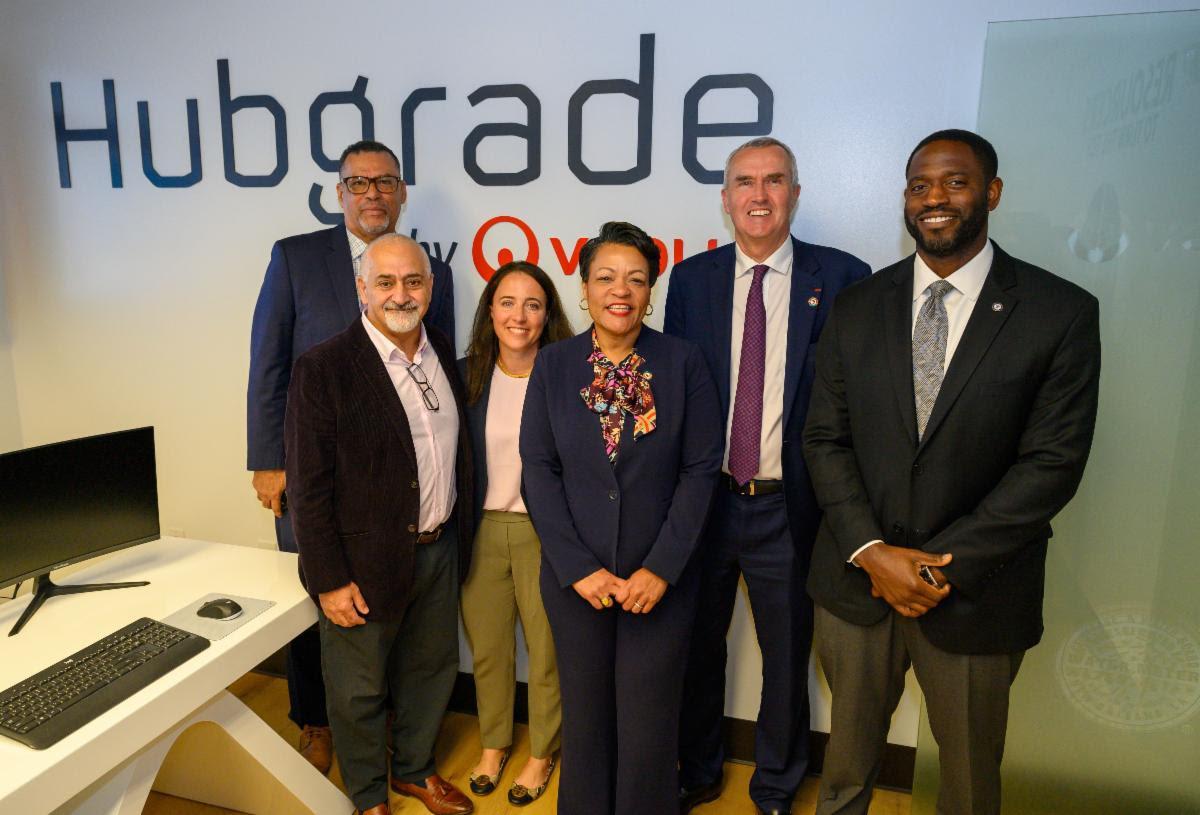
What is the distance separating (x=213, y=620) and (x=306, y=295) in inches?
39.6

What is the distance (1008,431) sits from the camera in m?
1.61

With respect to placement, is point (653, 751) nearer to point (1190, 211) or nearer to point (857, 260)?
point (857, 260)

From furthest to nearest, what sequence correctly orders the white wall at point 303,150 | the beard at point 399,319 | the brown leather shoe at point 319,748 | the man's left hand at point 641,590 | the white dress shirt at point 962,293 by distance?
1. the brown leather shoe at point 319,748
2. the white wall at point 303,150
3. the beard at point 399,319
4. the man's left hand at point 641,590
5. the white dress shirt at point 962,293

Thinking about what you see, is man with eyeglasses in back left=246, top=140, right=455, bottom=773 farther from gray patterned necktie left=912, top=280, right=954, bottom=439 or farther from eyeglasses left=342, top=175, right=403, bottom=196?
gray patterned necktie left=912, top=280, right=954, bottom=439

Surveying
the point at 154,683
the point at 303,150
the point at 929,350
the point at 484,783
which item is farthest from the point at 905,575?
the point at 303,150

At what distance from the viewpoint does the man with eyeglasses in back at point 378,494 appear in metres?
1.93

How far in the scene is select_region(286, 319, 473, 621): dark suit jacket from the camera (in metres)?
1.92

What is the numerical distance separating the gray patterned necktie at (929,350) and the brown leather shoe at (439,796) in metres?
1.79

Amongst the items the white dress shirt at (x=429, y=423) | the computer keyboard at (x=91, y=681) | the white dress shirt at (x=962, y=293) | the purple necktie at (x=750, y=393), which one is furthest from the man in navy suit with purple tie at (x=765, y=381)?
the computer keyboard at (x=91, y=681)

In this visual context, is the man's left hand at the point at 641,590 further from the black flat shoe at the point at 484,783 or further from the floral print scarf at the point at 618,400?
the black flat shoe at the point at 484,783

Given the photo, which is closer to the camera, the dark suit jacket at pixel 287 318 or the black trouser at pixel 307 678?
the dark suit jacket at pixel 287 318

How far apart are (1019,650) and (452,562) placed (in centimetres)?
150

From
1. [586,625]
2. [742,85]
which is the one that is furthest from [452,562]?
[742,85]

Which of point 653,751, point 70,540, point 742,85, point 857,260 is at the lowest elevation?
point 653,751
